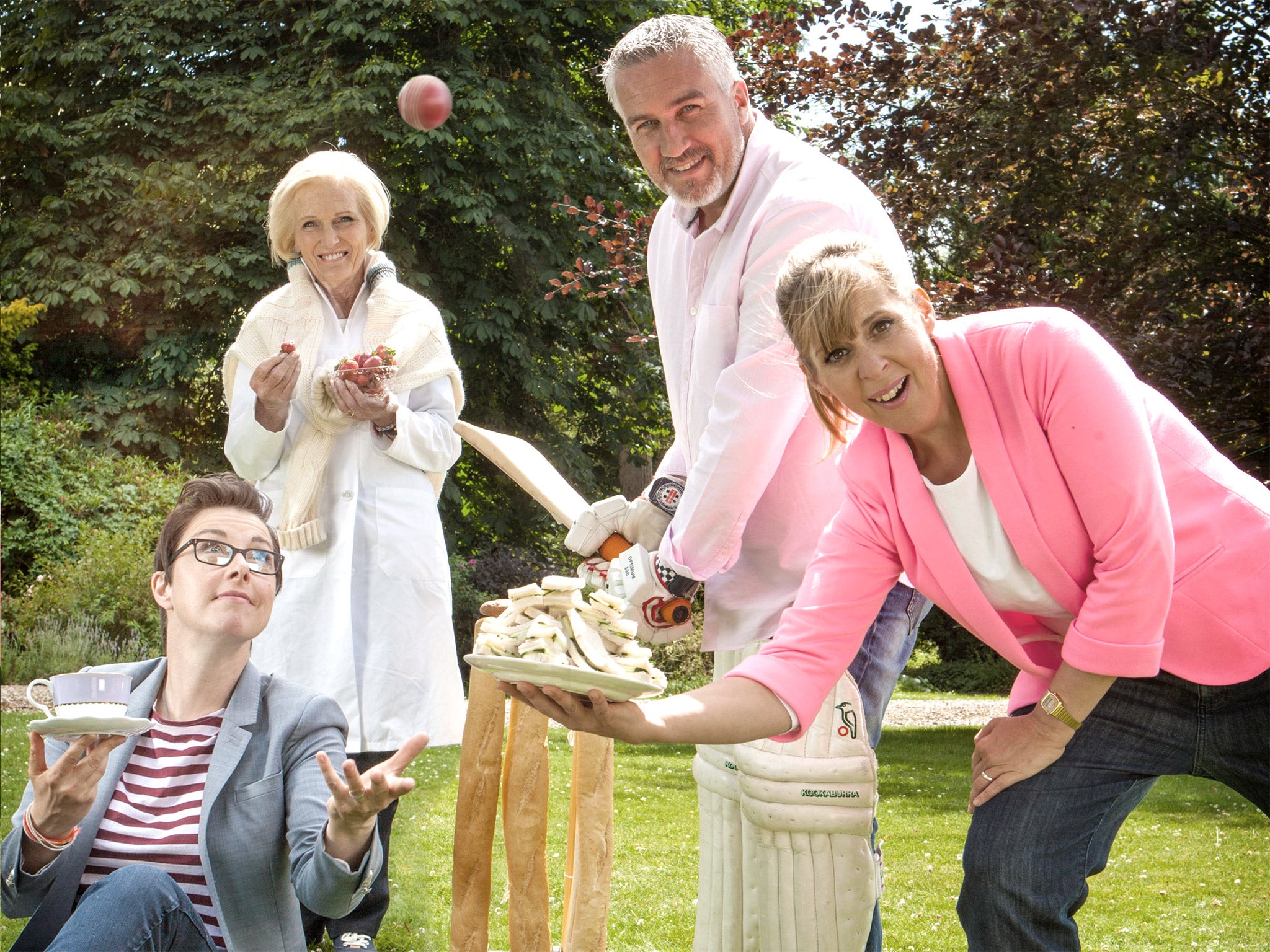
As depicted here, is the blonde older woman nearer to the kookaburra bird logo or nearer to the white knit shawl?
the white knit shawl

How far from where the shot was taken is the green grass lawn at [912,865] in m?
4.28

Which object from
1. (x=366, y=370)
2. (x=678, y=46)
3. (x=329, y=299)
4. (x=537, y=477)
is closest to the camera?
(x=678, y=46)

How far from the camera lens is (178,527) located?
2.44m

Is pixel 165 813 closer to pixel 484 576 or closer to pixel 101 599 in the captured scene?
pixel 101 599

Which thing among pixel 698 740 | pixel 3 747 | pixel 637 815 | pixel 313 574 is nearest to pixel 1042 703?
pixel 698 740

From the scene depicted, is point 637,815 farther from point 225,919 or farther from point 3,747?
point 225,919

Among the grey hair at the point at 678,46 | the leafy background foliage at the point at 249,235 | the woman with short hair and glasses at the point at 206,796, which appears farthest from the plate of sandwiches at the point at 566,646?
the leafy background foliage at the point at 249,235

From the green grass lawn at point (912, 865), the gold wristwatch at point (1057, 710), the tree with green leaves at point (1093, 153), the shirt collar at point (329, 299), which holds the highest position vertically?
the tree with green leaves at point (1093, 153)

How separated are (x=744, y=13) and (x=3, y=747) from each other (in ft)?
39.9

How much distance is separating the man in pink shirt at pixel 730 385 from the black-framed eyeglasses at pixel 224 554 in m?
0.67

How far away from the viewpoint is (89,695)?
201cm

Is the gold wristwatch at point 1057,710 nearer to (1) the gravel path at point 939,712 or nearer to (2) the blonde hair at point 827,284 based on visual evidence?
(2) the blonde hair at point 827,284

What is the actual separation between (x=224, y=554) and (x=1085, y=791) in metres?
1.65

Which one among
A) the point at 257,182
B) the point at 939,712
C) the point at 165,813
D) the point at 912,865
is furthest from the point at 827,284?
the point at 257,182
